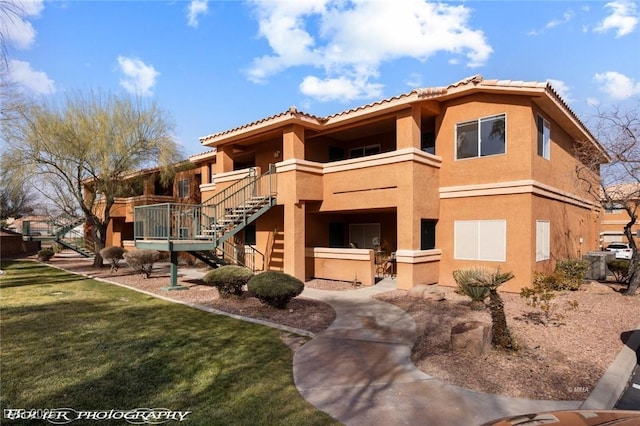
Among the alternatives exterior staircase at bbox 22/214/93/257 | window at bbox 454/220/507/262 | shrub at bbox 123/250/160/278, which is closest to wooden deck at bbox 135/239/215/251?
shrub at bbox 123/250/160/278

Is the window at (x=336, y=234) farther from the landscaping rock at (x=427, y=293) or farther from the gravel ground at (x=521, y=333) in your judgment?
the landscaping rock at (x=427, y=293)

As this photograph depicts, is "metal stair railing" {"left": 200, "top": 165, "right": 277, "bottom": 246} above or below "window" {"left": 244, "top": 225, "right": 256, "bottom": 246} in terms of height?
above

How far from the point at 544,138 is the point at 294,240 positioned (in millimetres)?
9818

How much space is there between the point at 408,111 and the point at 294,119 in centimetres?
415

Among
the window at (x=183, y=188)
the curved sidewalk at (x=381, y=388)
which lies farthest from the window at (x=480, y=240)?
the window at (x=183, y=188)

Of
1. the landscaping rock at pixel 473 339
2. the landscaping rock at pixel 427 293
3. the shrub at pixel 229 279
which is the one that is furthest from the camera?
the landscaping rock at pixel 427 293

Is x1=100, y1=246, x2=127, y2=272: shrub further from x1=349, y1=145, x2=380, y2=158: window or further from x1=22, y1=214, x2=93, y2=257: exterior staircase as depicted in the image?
x1=349, y1=145, x2=380, y2=158: window

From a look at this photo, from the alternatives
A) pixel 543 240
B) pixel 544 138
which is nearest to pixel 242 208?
pixel 543 240

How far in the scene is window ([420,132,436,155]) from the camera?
14938 millimetres

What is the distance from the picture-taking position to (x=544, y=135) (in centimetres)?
1349

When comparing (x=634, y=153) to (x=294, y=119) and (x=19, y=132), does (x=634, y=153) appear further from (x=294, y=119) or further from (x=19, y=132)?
(x=19, y=132)

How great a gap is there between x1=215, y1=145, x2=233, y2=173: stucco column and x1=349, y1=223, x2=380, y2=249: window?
6632 mm

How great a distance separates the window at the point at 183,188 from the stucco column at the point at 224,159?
25.7 feet

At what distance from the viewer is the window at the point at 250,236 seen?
18.3 m
